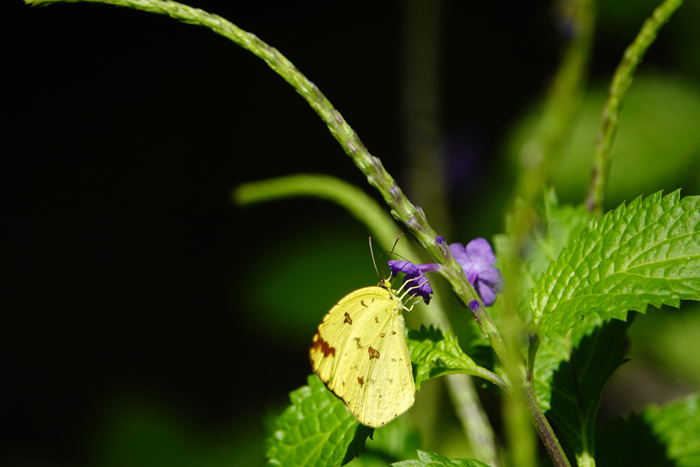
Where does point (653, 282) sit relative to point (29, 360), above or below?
below

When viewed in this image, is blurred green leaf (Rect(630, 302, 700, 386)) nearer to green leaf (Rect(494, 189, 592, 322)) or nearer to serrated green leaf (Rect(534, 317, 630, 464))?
green leaf (Rect(494, 189, 592, 322))

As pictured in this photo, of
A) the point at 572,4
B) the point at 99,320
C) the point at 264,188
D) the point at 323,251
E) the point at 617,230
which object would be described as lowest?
the point at 617,230

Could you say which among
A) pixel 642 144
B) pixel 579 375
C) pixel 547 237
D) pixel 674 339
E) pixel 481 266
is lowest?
pixel 579 375

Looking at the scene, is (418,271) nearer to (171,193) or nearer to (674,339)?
(674,339)

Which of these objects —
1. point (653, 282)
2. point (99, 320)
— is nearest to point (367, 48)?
point (99, 320)

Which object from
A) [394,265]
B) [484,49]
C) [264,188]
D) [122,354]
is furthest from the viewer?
[484,49]

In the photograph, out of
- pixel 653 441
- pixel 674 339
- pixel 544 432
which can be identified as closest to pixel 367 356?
pixel 544 432

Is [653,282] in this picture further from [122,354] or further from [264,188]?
[122,354]

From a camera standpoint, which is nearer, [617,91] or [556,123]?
[556,123]
